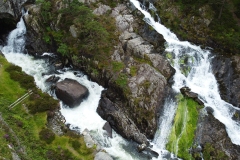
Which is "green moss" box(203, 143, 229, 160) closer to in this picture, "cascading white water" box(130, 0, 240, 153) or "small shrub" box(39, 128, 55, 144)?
"cascading white water" box(130, 0, 240, 153)

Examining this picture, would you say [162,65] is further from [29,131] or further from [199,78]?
[29,131]

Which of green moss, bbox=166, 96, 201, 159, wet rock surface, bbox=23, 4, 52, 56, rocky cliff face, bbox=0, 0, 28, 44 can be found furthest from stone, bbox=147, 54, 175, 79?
rocky cliff face, bbox=0, 0, 28, 44

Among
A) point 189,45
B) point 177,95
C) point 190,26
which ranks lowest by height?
point 177,95

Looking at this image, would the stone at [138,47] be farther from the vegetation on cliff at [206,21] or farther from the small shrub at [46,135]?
the small shrub at [46,135]

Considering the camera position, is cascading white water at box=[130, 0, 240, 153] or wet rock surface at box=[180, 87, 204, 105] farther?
wet rock surface at box=[180, 87, 204, 105]

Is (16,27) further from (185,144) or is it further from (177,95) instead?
(185,144)

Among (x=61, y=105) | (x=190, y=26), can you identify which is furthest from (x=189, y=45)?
(x=61, y=105)
